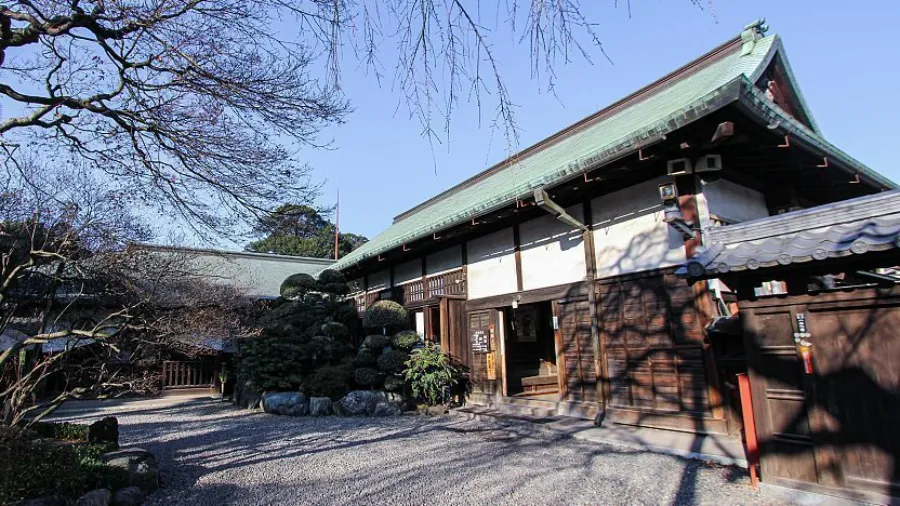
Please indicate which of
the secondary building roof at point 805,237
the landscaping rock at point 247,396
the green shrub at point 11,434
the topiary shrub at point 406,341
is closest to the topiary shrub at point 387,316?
the topiary shrub at point 406,341

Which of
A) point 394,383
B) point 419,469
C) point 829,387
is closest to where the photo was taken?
point 829,387

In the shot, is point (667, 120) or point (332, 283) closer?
point (667, 120)

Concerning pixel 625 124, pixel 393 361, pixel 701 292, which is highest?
pixel 625 124

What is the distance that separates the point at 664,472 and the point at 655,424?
1668mm

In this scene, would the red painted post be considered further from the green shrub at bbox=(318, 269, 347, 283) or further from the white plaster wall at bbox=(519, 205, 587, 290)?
the green shrub at bbox=(318, 269, 347, 283)

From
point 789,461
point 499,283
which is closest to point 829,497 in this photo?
point 789,461

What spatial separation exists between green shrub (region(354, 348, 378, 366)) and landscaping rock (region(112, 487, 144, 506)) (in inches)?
248

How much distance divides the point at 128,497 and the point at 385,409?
569 centimetres

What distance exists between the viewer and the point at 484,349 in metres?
9.66

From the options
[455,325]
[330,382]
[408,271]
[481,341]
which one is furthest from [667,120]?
[330,382]

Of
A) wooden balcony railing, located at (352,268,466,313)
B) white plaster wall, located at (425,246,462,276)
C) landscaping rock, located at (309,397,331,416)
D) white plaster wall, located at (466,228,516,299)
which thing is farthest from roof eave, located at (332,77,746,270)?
landscaping rock, located at (309,397,331,416)

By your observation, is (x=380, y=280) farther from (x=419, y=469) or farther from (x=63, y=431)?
(x=419, y=469)

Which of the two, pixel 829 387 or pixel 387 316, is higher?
pixel 387 316

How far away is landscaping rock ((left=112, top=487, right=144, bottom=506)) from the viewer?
4180 millimetres
